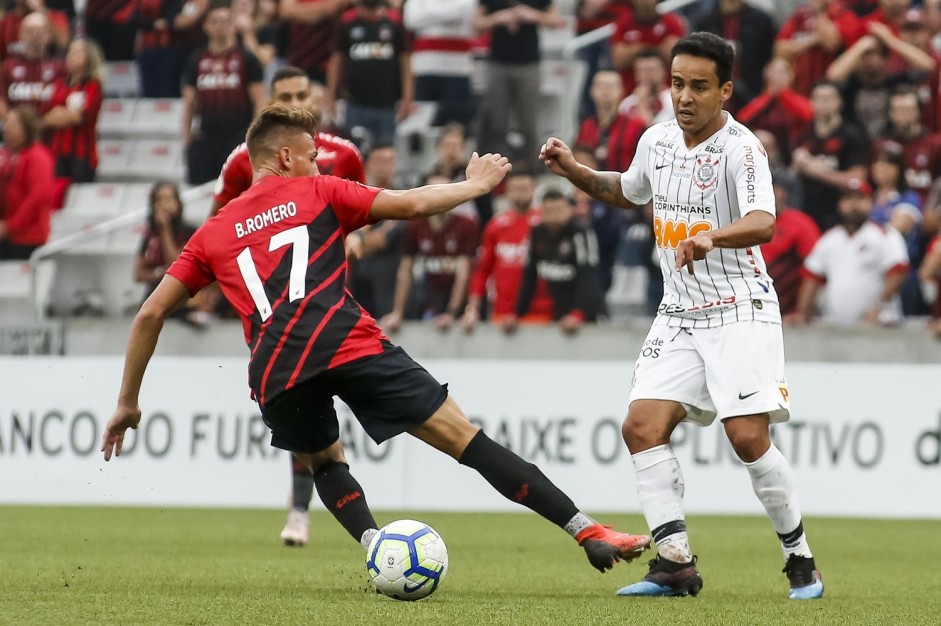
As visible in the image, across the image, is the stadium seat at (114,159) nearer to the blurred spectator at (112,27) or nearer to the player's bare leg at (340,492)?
the blurred spectator at (112,27)

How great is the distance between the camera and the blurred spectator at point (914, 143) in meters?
14.2

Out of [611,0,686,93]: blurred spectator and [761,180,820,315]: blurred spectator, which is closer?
[761,180,820,315]: blurred spectator

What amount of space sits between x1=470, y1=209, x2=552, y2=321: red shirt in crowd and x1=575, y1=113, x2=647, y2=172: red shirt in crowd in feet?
3.18

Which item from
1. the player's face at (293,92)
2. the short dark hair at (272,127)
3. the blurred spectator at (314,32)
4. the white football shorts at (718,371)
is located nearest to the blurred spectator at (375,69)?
the blurred spectator at (314,32)

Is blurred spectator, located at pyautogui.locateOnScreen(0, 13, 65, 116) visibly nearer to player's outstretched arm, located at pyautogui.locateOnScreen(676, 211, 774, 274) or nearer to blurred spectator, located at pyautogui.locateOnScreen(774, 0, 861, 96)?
blurred spectator, located at pyautogui.locateOnScreen(774, 0, 861, 96)

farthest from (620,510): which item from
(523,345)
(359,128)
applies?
(359,128)

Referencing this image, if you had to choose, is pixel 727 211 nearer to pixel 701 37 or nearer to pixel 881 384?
pixel 701 37

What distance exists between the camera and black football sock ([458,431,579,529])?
667 cm

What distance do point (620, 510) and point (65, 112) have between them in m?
7.60

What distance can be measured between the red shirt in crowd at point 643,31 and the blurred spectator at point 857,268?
2663 millimetres

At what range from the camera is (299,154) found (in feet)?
22.5

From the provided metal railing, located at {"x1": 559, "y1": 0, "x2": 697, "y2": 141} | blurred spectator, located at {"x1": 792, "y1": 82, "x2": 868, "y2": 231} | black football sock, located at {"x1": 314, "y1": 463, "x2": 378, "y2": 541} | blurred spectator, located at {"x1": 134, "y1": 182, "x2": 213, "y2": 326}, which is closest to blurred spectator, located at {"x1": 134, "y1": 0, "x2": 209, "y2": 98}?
blurred spectator, located at {"x1": 134, "y1": 182, "x2": 213, "y2": 326}

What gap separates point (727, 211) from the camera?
685cm

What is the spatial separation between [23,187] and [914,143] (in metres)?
8.24
